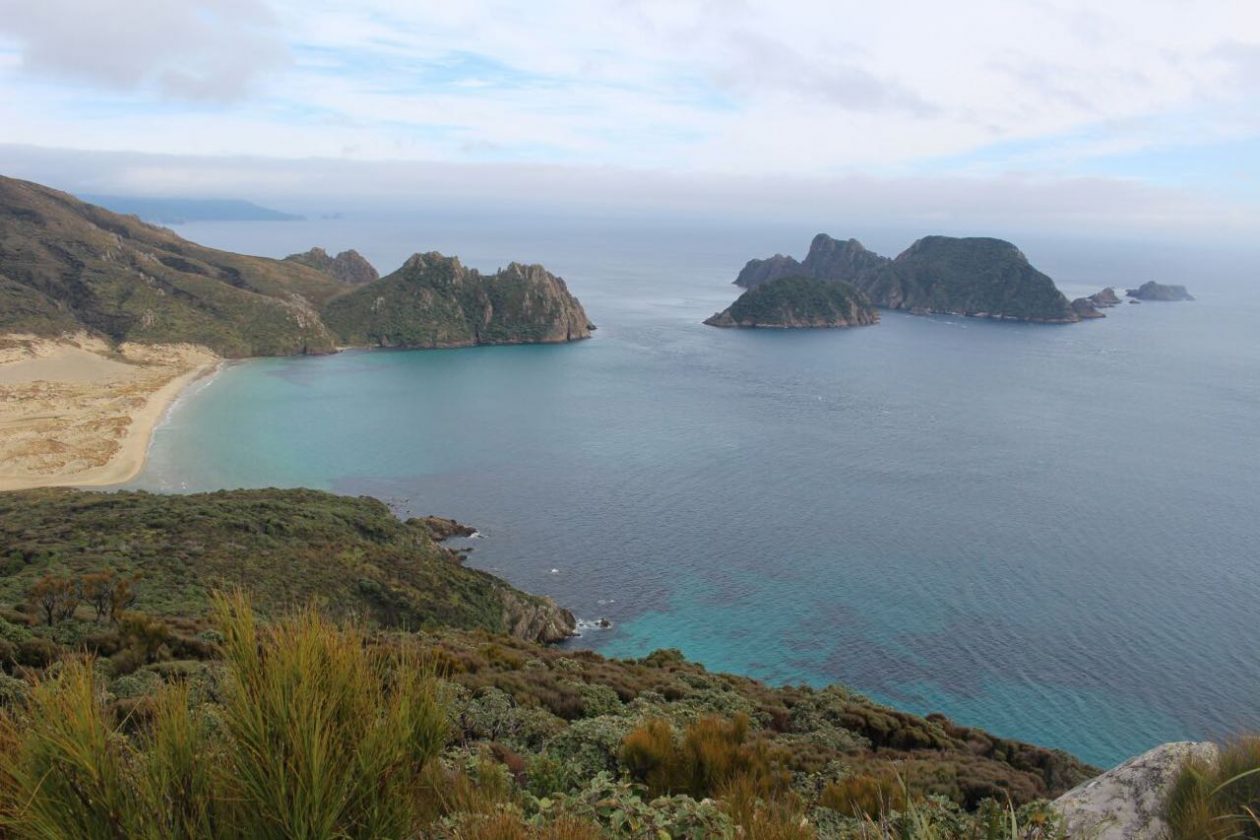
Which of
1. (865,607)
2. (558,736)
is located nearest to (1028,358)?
(865,607)

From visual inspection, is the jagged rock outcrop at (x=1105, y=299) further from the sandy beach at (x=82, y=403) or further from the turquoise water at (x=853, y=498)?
the sandy beach at (x=82, y=403)

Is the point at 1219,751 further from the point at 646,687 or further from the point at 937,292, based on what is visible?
the point at 937,292

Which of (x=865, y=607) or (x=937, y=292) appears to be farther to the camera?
(x=937, y=292)

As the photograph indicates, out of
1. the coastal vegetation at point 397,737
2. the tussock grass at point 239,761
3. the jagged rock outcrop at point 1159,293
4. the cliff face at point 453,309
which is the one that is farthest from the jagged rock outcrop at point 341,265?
the jagged rock outcrop at point 1159,293

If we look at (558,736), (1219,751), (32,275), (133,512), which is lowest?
(133,512)

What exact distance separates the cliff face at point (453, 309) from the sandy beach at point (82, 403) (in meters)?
22.3

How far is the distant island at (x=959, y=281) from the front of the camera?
139500 millimetres

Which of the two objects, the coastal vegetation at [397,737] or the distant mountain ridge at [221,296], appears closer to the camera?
the coastal vegetation at [397,737]

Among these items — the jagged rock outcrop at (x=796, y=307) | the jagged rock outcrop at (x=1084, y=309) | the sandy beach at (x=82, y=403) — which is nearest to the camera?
the sandy beach at (x=82, y=403)

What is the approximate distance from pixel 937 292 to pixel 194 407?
12828 centimetres

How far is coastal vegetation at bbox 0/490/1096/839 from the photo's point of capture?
3.82 m

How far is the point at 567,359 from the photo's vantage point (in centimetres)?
9706

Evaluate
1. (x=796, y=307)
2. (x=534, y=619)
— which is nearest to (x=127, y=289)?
(x=534, y=619)

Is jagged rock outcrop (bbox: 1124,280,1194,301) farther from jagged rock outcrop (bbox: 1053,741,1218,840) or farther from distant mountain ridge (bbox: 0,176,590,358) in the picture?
jagged rock outcrop (bbox: 1053,741,1218,840)
